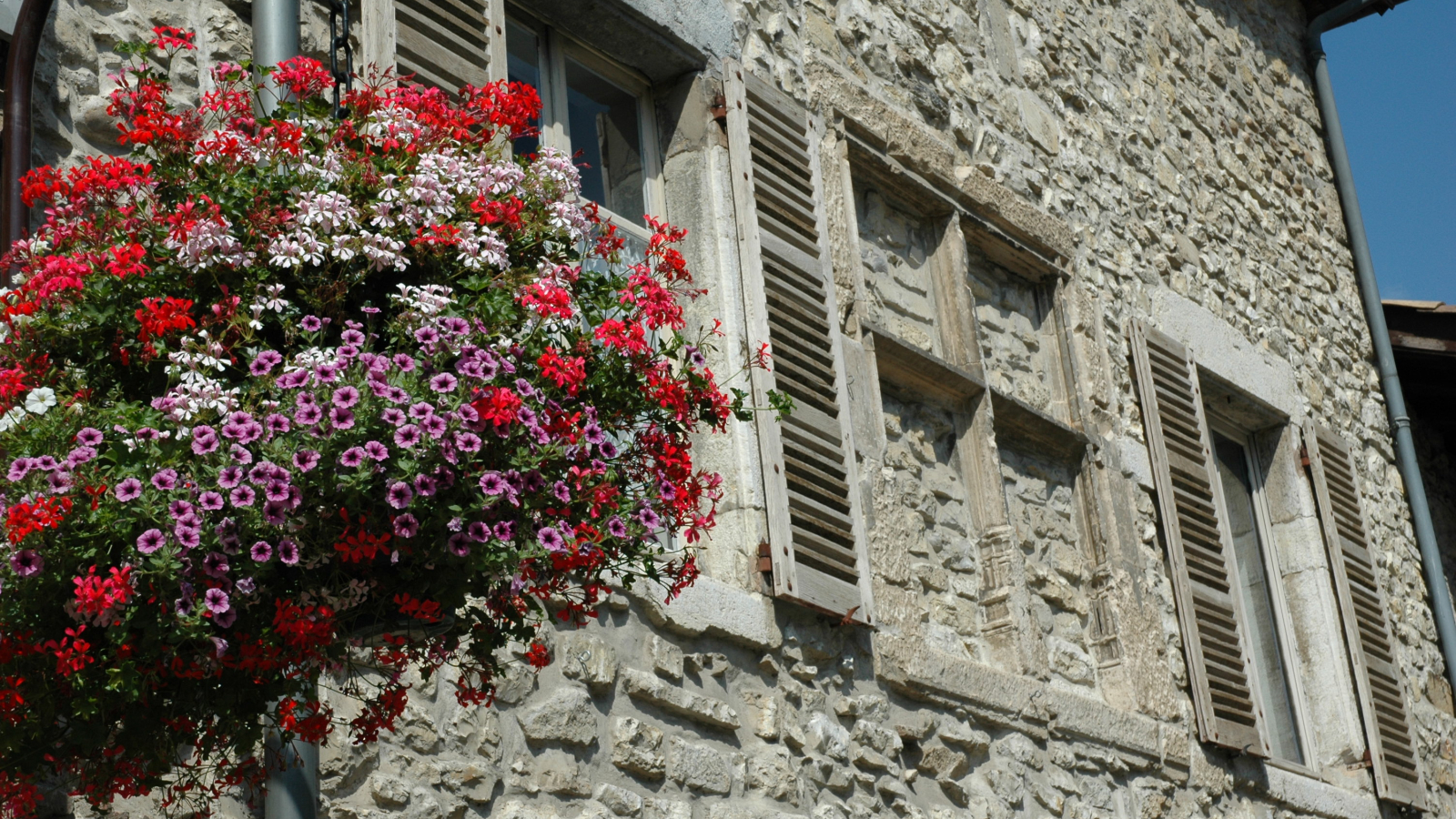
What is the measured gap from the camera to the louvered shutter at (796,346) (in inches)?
172

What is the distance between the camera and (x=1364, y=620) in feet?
23.3

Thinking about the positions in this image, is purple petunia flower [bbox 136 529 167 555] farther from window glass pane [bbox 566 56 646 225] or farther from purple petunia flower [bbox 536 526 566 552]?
window glass pane [bbox 566 56 646 225]

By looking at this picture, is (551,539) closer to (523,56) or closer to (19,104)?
(19,104)

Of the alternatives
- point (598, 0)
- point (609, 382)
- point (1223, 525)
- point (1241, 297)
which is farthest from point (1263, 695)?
point (609, 382)

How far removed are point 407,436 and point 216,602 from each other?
1.03ft

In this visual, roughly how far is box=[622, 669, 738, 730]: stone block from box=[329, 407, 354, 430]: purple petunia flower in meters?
1.78

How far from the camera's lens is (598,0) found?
462cm

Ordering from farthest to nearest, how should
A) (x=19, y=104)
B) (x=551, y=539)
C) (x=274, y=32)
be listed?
(x=274, y=32), (x=19, y=104), (x=551, y=539)

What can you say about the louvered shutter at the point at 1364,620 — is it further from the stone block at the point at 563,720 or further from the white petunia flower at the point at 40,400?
the white petunia flower at the point at 40,400

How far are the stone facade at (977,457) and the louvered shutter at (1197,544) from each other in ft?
0.22

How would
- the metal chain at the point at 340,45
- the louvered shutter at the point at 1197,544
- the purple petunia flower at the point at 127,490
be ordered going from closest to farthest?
1. the purple petunia flower at the point at 127,490
2. the metal chain at the point at 340,45
3. the louvered shutter at the point at 1197,544

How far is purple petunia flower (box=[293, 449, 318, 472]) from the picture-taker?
7.07 feet

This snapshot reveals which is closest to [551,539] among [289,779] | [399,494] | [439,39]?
[399,494]

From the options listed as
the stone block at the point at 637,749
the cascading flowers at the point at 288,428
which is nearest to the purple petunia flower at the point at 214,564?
the cascading flowers at the point at 288,428
